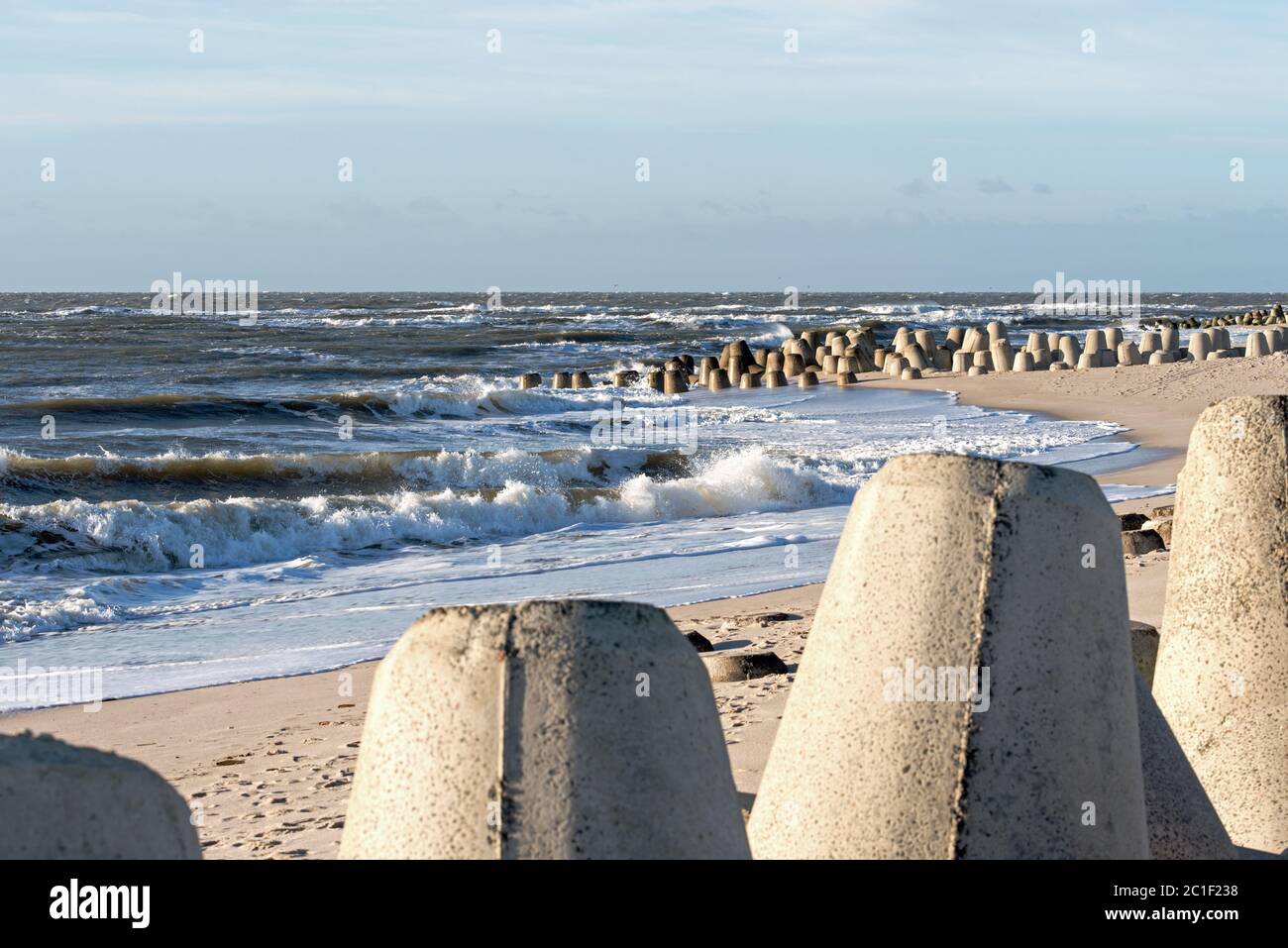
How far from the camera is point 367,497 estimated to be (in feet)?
53.4

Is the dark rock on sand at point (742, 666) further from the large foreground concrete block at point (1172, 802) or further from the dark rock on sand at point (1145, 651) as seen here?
the large foreground concrete block at point (1172, 802)

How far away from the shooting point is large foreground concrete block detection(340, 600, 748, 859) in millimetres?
2520

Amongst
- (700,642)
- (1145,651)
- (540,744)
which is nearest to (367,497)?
(700,642)

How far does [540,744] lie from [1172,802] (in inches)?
80.5

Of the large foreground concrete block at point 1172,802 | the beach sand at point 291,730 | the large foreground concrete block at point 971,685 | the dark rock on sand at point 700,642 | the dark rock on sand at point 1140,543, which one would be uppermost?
the large foreground concrete block at point 971,685

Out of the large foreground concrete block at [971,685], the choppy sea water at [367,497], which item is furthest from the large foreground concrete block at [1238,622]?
the choppy sea water at [367,497]

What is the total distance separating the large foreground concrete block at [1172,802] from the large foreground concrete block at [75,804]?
2478mm

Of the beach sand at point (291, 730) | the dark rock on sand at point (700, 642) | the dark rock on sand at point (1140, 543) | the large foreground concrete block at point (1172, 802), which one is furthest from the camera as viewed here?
the dark rock on sand at point (1140, 543)

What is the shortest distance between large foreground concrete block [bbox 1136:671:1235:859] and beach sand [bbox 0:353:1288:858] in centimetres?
149

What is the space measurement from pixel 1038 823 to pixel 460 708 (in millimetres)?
1283

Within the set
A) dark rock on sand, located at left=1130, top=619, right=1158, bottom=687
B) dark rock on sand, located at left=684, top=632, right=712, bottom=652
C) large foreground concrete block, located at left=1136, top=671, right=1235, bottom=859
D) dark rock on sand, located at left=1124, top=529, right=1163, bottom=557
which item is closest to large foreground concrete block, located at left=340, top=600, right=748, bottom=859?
large foreground concrete block, located at left=1136, top=671, right=1235, bottom=859

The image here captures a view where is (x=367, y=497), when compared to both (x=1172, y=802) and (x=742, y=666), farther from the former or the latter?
(x=1172, y=802)

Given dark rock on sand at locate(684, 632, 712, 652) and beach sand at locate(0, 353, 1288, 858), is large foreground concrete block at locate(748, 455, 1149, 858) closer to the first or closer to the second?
beach sand at locate(0, 353, 1288, 858)

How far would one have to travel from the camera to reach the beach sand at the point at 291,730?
5.95m
